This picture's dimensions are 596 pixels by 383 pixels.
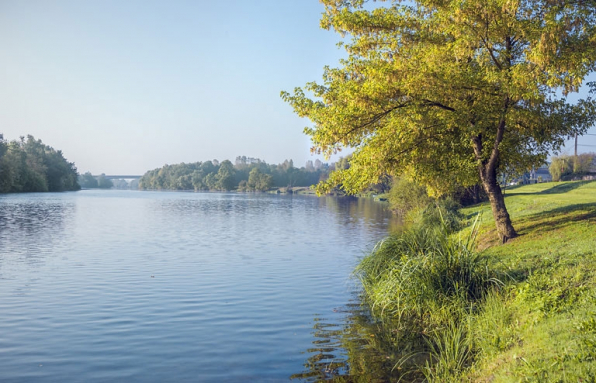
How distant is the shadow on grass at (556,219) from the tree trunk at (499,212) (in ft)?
2.31

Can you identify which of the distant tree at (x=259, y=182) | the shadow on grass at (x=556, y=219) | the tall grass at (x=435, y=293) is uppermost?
the distant tree at (x=259, y=182)

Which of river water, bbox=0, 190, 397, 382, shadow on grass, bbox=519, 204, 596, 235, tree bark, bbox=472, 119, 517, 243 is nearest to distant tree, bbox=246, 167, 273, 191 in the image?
river water, bbox=0, 190, 397, 382

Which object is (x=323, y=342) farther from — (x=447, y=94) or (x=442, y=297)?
(x=447, y=94)

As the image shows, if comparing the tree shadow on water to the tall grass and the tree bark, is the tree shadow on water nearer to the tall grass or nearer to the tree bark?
the tall grass

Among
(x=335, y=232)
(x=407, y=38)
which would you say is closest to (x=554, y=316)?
(x=407, y=38)

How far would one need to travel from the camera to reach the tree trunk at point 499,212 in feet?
63.1

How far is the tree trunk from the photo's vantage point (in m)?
19.2

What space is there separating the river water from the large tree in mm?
5902

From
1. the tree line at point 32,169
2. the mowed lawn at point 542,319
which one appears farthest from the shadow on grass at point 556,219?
the tree line at point 32,169

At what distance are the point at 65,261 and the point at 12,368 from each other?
14.4 m

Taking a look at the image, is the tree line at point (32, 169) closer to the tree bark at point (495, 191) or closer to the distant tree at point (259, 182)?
the distant tree at point (259, 182)

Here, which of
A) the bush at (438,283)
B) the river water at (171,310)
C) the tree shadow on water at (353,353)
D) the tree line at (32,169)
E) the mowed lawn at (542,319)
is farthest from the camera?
the tree line at (32,169)

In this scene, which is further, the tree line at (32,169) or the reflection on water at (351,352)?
the tree line at (32,169)

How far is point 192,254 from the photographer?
26969 mm
